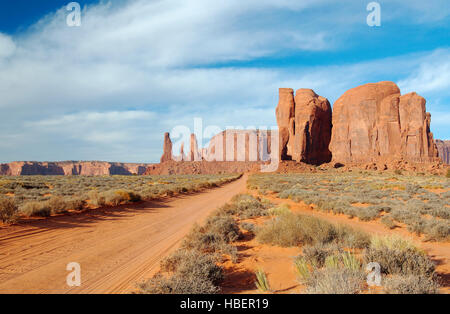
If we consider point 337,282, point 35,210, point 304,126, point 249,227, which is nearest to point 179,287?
point 337,282

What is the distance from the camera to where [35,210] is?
9.44 m

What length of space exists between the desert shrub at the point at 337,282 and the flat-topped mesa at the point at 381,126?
82.2 metres

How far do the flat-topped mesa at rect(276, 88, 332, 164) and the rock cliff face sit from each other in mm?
70742

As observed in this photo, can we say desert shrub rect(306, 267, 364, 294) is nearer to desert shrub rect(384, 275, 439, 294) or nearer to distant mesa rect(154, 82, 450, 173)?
desert shrub rect(384, 275, 439, 294)

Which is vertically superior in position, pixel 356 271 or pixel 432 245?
pixel 356 271

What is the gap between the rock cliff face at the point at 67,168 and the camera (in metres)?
121

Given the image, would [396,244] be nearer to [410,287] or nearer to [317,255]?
[317,255]

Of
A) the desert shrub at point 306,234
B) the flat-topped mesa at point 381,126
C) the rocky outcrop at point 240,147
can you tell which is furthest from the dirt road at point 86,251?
the rocky outcrop at point 240,147

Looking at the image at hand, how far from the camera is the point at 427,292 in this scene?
294cm

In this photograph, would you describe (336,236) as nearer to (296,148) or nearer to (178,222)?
(178,222)

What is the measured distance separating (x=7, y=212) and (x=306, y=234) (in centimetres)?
977

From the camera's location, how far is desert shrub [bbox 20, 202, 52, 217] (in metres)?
9.32
